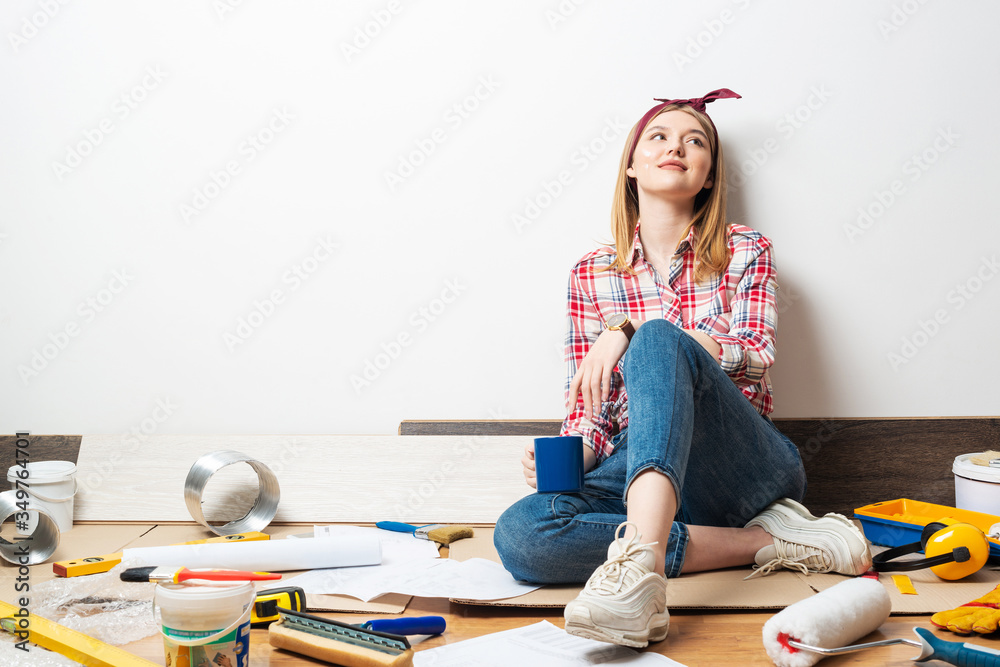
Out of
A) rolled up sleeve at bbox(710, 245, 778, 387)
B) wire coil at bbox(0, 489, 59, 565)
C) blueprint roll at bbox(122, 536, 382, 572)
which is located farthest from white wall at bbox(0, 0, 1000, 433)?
blueprint roll at bbox(122, 536, 382, 572)

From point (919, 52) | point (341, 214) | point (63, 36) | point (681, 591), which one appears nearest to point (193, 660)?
point (681, 591)

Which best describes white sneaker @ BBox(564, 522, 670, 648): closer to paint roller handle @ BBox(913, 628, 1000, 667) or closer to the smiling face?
paint roller handle @ BBox(913, 628, 1000, 667)

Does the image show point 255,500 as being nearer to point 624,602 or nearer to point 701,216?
point 624,602

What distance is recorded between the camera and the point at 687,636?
110cm

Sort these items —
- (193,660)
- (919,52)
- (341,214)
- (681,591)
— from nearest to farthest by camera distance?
(193,660), (681,591), (919,52), (341,214)

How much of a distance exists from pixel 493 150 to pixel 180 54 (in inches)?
37.6

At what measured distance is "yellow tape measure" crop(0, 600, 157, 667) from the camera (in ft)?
2.87

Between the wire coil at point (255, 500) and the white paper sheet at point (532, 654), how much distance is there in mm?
946

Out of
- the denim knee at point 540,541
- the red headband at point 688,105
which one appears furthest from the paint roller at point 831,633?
the red headband at point 688,105

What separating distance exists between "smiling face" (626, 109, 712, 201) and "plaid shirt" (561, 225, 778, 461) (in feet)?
0.41

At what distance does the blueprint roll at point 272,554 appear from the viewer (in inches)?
53.6

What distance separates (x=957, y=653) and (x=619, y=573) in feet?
1.41

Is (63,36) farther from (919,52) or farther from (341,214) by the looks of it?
(919,52)

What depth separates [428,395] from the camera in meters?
2.00
